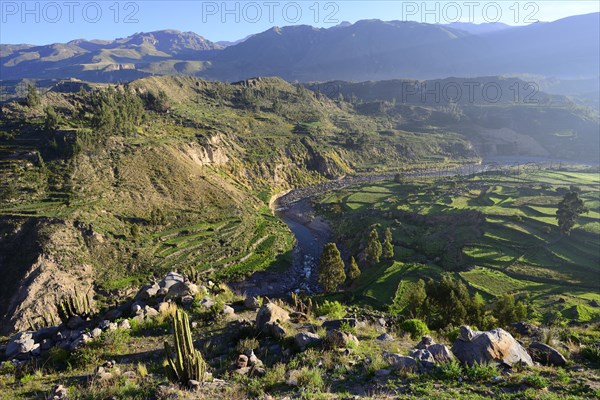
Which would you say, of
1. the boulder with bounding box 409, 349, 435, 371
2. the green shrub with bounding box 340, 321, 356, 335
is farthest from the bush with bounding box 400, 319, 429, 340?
the boulder with bounding box 409, 349, 435, 371

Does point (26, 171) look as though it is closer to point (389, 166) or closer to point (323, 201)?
point (323, 201)

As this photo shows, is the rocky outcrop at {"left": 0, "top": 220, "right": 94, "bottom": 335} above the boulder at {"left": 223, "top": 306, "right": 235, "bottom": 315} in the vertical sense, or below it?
below

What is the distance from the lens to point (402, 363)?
1496cm

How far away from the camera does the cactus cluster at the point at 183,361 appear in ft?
45.3

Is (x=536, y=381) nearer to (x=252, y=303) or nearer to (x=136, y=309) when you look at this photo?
(x=252, y=303)

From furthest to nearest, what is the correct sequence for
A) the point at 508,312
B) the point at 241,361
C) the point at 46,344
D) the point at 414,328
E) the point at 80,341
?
1. the point at 508,312
2. the point at 414,328
3. the point at 46,344
4. the point at 80,341
5. the point at 241,361

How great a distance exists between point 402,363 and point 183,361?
9022 mm

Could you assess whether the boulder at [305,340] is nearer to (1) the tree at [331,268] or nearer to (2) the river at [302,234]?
(2) the river at [302,234]

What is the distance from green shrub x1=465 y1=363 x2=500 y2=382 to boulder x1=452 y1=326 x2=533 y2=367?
342 millimetres

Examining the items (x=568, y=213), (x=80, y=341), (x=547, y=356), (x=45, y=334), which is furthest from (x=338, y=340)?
(x=568, y=213)

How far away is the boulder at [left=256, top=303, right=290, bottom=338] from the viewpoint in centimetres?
1822

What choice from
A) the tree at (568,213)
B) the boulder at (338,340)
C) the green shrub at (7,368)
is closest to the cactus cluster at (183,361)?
the boulder at (338,340)

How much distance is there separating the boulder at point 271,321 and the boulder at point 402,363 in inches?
216

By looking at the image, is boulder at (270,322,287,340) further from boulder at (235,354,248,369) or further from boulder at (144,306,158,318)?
boulder at (144,306,158,318)
